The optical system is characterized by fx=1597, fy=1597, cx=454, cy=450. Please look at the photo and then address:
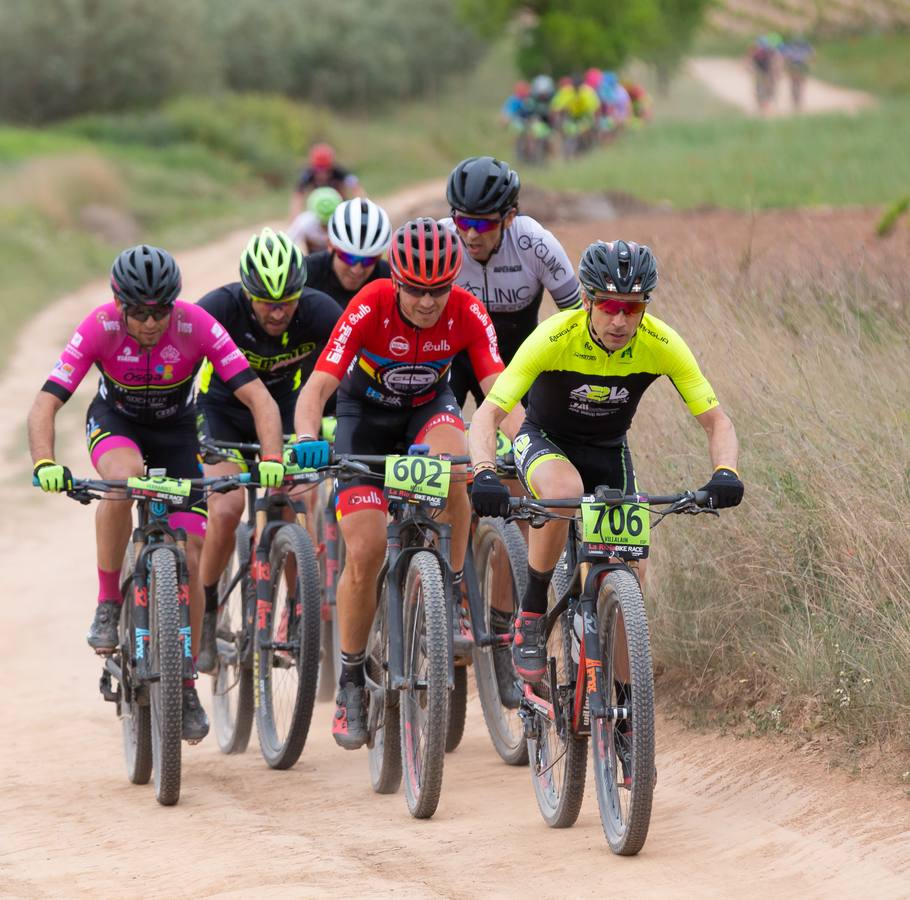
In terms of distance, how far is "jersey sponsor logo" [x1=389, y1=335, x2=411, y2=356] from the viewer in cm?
714

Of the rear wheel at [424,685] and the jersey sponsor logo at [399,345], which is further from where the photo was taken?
the jersey sponsor logo at [399,345]

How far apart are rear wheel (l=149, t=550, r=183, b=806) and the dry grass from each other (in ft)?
8.30

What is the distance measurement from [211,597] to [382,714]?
1700 mm

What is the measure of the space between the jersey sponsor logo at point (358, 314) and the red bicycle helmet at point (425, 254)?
23cm

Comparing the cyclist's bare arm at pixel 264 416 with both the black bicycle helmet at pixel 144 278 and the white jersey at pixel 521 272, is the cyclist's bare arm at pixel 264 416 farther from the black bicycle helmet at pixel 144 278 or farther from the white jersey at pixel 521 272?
the white jersey at pixel 521 272

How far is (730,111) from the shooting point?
62.2 metres

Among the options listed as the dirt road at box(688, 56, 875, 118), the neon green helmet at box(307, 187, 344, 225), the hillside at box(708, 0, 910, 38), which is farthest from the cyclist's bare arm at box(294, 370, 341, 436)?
the hillside at box(708, 0, 910, 38)

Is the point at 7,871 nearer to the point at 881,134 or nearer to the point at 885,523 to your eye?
the point at 885,523

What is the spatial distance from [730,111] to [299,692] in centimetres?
5772

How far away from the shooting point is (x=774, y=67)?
5344cm

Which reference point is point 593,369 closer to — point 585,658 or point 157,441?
point 585,658

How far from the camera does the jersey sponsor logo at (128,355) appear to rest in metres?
7.50

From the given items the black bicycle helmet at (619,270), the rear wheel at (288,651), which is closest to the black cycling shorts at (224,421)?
the rear wheel at (288,651)

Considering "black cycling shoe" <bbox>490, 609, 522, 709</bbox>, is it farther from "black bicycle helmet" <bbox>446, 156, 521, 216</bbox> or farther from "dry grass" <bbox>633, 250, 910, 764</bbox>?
"black bicycle helmet" <bbox>446, 156, 521, 216</bbox>
